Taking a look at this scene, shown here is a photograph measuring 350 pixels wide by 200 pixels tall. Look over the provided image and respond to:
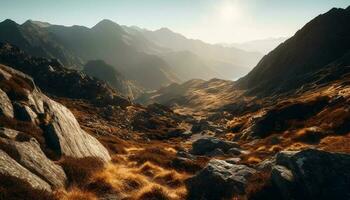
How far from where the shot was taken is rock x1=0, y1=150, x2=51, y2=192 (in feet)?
44.5

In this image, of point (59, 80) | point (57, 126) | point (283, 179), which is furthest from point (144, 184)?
point (59, 80)

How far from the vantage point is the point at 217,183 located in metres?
18.9

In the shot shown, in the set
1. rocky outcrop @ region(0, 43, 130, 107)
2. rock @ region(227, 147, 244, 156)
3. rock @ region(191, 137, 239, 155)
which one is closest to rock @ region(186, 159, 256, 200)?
rock @ region(227, 147, 244, 156)

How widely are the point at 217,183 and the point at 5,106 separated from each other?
14.4m

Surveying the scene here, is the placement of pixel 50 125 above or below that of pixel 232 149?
above

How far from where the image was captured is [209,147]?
155ft

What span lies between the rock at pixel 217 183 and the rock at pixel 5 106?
12.3 meters

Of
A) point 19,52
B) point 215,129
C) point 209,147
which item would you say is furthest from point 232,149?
point 19,52

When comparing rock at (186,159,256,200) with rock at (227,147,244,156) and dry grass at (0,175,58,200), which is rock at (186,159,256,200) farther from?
rock at (227,147,244,156)

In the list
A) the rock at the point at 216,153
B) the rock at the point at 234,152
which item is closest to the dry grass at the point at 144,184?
the rock at the point at 216,153

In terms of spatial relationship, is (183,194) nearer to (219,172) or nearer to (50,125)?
(219,172)

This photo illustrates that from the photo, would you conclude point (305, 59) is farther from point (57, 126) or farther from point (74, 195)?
point (74, 195)

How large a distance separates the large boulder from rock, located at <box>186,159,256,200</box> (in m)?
2.50

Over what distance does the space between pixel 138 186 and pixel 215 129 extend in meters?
71.9
